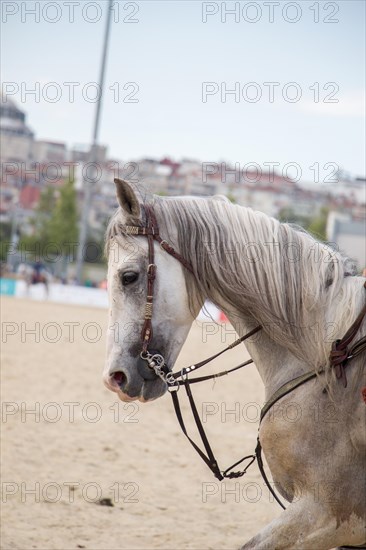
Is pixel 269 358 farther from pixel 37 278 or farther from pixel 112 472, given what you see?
pixel 37 278

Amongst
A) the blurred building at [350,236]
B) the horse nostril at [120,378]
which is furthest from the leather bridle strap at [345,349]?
the blurred building at [350,236]

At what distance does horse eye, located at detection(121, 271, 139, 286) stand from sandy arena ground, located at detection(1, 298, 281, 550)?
0.81 m

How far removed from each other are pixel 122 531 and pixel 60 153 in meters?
124

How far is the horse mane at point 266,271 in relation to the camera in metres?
3.86

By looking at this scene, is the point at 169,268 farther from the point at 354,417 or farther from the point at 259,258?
the point at 354,417

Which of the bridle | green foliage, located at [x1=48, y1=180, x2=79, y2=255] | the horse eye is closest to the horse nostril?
the bridle

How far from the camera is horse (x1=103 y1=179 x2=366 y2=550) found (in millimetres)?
3576

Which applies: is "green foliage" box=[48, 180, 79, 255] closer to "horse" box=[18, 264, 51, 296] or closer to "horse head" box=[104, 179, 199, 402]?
"horse" box=[18, 264, 51, 296]

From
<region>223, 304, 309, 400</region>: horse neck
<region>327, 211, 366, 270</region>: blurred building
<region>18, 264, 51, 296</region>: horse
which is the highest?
<region>327, 211, 366, 270</region>: blurred building

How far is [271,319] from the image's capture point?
393 centimetres

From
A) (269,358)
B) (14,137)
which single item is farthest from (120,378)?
(14,137)

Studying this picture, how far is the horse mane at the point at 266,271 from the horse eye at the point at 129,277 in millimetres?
250

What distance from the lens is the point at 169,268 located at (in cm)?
400

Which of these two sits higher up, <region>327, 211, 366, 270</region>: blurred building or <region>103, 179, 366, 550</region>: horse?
<region>327, 211, 366, 270</region>: blurred building
